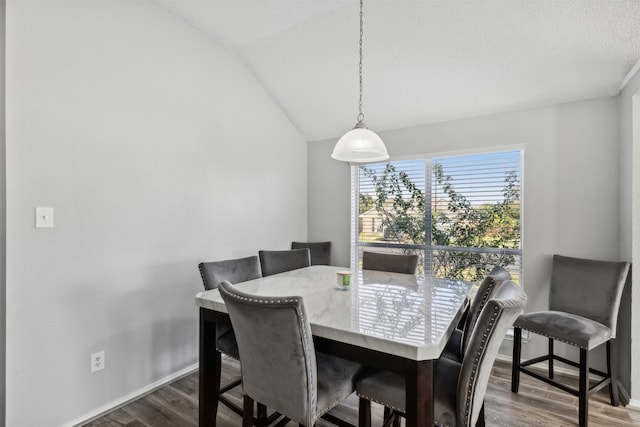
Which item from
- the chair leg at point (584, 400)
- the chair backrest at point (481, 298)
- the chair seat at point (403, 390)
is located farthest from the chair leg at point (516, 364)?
the chair seat at point (403, 390)

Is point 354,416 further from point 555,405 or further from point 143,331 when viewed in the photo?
point 143,331

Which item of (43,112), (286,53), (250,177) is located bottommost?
(250,177)

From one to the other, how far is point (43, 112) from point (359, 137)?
1.85m

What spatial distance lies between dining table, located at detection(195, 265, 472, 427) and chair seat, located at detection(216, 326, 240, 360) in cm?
6

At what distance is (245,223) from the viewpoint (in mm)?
3270

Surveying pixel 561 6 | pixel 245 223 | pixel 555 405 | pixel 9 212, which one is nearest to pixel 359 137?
pixel 561 6

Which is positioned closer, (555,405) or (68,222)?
(68,222)

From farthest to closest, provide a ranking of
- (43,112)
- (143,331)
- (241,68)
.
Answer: (241,68)
(143,331)
(43,112)

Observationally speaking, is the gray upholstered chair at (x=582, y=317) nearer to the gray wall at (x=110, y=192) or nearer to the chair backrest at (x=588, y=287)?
the chair backrest at (x=588, y=287)

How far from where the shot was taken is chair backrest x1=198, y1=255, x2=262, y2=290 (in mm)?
2107

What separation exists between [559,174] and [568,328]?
1.28 meters

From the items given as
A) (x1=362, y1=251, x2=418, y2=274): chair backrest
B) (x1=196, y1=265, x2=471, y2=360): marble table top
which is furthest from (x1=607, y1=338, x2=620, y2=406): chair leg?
(x1=362, y1=251, x2=418, y2=274): chair backrest

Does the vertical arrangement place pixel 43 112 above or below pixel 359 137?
above

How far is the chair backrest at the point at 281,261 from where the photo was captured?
9.35 ft
